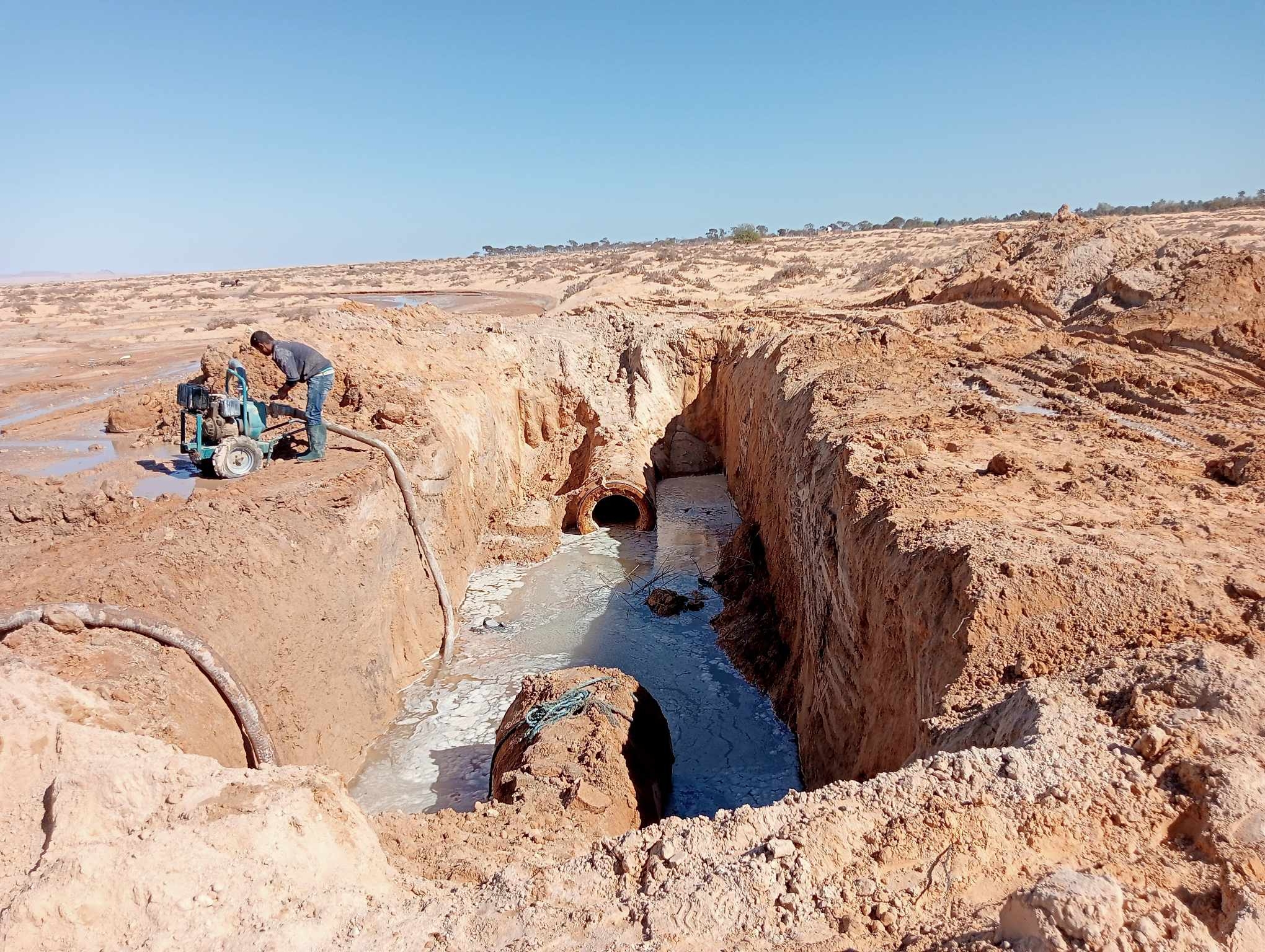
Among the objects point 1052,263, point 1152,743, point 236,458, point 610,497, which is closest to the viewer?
point 1152,743

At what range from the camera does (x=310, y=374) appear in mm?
9828

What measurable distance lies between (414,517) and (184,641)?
4.19 meters

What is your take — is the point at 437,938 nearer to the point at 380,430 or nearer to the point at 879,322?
the point at 380,430

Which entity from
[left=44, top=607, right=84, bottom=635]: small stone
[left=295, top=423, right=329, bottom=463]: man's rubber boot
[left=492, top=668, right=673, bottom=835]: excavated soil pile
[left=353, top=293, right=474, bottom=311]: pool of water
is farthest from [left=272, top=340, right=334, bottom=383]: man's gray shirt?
[left=353, top=293, right=474, bottom=311]: pool of water

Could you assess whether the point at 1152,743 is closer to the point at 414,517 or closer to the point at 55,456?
the point at 414,517

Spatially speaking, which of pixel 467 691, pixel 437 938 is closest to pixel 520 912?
pixel 437 938

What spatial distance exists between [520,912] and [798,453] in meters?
7.43

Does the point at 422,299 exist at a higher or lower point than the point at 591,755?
higher

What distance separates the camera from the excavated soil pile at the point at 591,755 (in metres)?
5.89

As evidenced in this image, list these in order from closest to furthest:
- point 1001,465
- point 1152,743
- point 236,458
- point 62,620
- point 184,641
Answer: point 1152,743 → point 62,620 → point 184,641 → point 1001,465 → point 236,458

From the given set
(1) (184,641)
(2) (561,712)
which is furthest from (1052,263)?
(1) (184,641)

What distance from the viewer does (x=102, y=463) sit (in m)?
11.0

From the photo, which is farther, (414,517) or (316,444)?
(414,517)

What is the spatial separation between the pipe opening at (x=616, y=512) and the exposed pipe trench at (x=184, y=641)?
375 inches
